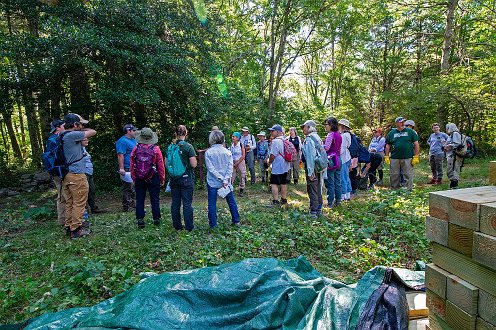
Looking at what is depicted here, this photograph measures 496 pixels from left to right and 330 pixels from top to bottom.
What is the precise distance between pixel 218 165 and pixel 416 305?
162 inches

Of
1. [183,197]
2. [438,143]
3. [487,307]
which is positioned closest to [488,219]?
[487,307]

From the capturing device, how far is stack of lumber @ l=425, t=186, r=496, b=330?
178 centimetres

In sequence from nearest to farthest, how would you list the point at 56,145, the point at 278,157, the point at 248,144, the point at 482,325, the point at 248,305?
1. the point at 482,325
2. the point at 248,305
3. the point at 56,145
4. the point at 278,157
5. the point at 248,144

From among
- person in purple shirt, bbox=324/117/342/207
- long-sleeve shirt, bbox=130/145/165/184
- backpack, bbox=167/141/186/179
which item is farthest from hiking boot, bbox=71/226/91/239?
person in purple shirt, bbox=324/117/342/207

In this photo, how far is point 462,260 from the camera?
1979 millimetres

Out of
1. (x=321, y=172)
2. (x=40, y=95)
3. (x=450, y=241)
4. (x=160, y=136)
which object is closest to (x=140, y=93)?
(x=160, y=136)

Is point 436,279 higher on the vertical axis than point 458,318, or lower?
higher

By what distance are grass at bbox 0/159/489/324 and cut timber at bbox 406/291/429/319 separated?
3.48ft

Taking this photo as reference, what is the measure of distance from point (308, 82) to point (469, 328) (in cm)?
3867

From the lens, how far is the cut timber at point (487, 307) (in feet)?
5.84

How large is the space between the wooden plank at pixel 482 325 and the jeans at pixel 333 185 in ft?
19.0

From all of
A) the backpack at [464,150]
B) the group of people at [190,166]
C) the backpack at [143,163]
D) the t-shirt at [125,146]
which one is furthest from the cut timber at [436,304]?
the backpack at [464,150]

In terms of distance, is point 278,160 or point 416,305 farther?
point 278,160

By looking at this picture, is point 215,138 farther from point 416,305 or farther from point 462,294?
point 462,294
